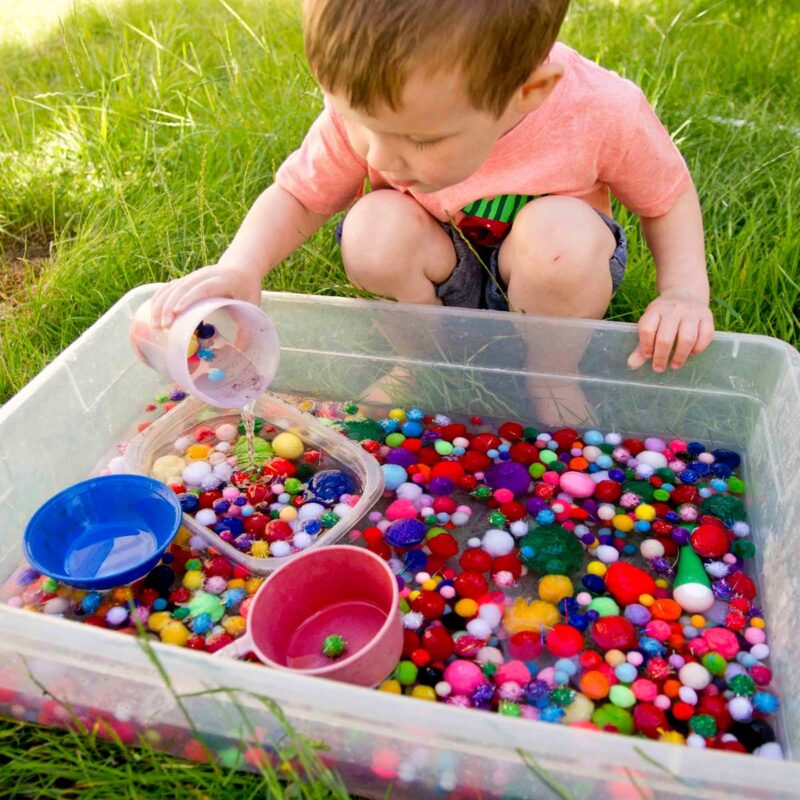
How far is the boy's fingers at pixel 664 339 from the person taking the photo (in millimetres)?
1154

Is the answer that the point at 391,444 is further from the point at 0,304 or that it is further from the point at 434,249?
the point at 0,304

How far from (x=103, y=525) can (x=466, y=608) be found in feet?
1.64

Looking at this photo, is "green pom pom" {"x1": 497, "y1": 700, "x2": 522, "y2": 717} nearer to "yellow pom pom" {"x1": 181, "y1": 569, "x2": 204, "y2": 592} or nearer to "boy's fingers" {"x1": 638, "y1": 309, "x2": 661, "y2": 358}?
"yellow pom pom" {"x1": 181, "y1": 569, "x2": 204, "y2": 592}

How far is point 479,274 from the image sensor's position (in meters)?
1.37

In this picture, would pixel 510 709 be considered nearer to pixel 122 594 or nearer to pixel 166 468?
pixel 122 594

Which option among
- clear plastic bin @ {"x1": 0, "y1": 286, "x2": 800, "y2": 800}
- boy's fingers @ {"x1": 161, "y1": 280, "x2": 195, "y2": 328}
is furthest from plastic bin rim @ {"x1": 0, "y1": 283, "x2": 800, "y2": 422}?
boy's fingers @ {"x1": 161, "y1": 280, "x2": 195, "y2": 328}

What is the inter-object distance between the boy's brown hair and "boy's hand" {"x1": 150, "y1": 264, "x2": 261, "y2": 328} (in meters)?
0.30

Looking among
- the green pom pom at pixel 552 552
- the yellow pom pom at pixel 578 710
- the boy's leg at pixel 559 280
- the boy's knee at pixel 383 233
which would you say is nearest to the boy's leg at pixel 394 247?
the boy's knee at pixel 383 233

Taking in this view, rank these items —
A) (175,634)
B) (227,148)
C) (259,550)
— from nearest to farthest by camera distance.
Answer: (175,634) < (259,550) < (227,148)

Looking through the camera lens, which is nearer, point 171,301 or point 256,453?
point 171,301

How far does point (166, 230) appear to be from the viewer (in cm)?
157

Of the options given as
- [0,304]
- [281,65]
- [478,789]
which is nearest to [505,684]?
[478,789]

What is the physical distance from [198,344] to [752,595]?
0.78 metres

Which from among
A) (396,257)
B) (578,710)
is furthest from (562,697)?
(396,257)
